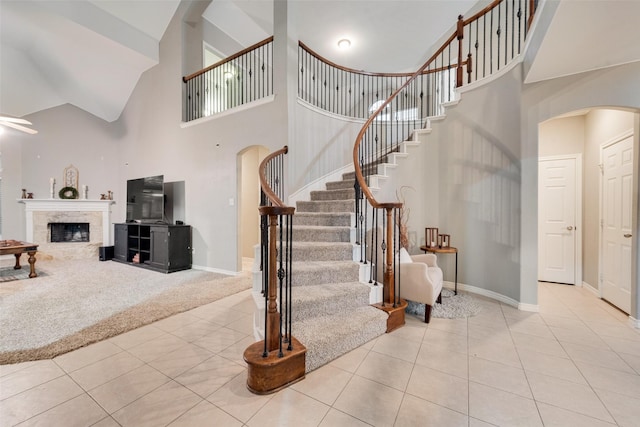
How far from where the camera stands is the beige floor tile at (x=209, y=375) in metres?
1.77

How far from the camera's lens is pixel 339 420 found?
1.49 meters

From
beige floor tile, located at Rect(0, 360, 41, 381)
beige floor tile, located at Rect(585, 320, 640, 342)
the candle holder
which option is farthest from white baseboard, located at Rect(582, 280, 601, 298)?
beige floor tile, located at Rect(0, 360, 41, 381)

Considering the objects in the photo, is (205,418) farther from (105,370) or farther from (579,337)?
(579,337)

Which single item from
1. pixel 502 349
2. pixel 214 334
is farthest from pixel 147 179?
pixel 502 349

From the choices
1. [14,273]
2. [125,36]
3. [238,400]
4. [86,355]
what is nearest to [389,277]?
[238,400]

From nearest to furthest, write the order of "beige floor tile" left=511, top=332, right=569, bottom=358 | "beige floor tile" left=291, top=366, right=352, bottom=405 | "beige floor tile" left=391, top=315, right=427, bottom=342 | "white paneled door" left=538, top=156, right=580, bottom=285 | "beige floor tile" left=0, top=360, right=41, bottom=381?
"beige floor tile" left=291, top=366, right=352, bottom=405 → "beige floor tile" left=0, top=360, right=41, bottom=381 → "beige floor tile" left=511, top=332, right=569, bottom=358 → "beige floor tile" left=391, top=315, right=427, bottom=342 → "white paneled door" left=538, top=156, right=580, bottom=285

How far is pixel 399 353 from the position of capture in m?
2.19

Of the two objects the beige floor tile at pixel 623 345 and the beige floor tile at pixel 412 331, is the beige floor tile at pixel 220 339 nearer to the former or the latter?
the beige floor tile at pixel 412 331

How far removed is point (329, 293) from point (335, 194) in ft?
6.75

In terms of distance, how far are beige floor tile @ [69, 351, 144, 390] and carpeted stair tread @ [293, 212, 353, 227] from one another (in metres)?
2.30

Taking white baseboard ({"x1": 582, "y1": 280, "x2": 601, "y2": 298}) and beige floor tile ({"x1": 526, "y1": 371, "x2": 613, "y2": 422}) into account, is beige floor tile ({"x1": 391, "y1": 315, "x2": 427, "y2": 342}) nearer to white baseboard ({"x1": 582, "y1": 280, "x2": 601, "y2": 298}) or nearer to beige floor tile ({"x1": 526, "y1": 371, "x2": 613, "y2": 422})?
beige floor tile ({"x1": 526, "y1": 371, "x2": 613, "y2": 422})

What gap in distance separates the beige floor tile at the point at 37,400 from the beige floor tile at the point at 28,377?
0.06m

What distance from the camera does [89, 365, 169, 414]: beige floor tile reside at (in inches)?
64.3

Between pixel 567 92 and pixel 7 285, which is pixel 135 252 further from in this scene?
pixel 567 92
